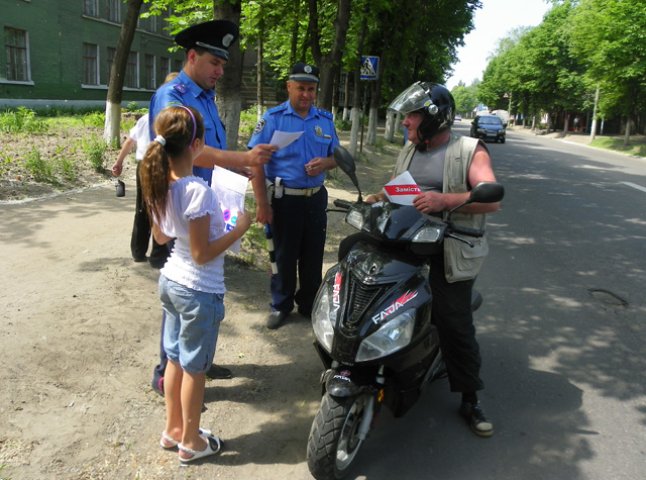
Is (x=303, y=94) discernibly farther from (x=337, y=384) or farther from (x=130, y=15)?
(x=130, y=15)

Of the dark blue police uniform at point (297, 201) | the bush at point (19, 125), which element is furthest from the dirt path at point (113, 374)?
the bush at point (19, 125)

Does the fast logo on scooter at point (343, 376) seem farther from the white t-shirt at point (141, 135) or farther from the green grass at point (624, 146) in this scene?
the green grass at point (624, 146)

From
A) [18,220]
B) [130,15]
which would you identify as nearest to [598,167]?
[130,15]

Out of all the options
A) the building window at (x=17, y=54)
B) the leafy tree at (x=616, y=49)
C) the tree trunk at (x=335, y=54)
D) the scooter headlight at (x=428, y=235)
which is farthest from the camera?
the leafy tree at (x=616, y=49)

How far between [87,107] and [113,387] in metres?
23.0

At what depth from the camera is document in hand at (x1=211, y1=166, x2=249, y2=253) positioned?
278 cm

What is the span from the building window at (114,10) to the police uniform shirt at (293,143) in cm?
2598

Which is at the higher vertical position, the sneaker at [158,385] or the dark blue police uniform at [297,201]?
the dark blue police uniform at [297,201]

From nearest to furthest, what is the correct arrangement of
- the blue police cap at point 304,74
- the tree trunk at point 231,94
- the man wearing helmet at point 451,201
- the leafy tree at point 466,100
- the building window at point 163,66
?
1. the man wearing helmet at point 451,201
2. the blue police cap at point 304,74
3. the tree trunk at point 231,94
4. the building window at point 163,66
5. the leafy tree at point 466,100

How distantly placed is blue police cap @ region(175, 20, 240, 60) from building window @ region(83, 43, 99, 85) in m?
24.8

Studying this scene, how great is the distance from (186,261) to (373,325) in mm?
953

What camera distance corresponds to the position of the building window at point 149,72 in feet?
101

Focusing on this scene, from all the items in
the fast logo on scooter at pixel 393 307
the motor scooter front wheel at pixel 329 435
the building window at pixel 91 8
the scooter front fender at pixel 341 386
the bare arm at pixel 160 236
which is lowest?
the motor scooter front wheel at pixel 329 435

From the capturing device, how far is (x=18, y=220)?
598 centimetres
